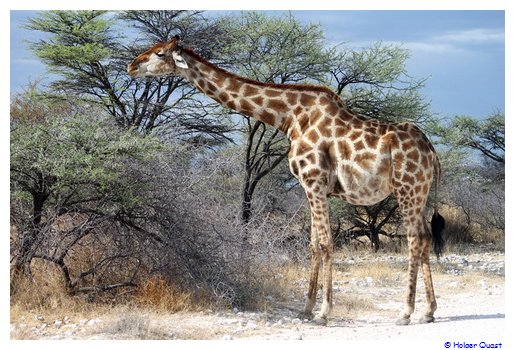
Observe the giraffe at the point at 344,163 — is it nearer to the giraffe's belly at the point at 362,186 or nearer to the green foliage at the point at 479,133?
the giraffe's belly at the point at 362,186

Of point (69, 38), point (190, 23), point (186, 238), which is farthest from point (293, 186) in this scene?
point (186, 238)

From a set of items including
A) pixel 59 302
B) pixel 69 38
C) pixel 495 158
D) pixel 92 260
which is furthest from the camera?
pixel 495 158

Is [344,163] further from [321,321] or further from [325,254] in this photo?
[321,321]

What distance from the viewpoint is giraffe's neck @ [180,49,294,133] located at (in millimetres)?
8492

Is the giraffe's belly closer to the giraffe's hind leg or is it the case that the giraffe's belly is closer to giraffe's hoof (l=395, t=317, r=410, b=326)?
the giraffe's hind leg

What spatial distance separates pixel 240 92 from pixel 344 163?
142 cm

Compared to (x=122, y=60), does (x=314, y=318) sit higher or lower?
lower

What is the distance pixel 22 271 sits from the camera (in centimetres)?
862

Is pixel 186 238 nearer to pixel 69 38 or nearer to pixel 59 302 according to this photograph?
pixel 59 302

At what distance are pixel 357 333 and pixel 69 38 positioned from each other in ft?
28.0

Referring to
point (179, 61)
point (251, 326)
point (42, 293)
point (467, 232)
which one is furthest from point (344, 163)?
point (467, 232)

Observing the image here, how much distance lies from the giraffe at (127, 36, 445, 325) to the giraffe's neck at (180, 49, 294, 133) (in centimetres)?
1

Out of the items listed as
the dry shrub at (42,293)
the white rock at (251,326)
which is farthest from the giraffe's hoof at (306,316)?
the dry shrub at (42,293)

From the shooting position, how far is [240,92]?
28.1 ft
